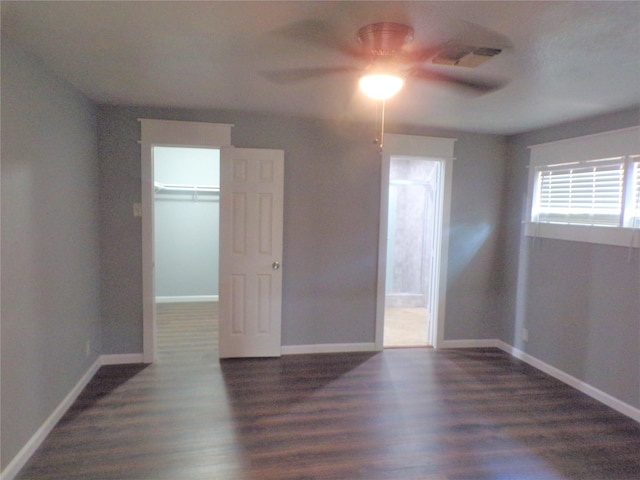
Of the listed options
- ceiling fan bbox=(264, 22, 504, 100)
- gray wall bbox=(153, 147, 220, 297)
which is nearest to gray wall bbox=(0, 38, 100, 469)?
ceiling fan bbox=(264, 22, 504, 100)

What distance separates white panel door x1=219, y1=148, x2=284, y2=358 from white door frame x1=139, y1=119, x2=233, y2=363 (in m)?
0.20

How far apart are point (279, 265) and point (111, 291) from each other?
1551 mm

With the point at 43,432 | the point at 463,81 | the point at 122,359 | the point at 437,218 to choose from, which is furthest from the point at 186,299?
the point at 463,81

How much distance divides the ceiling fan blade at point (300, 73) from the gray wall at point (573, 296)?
2.36 metres

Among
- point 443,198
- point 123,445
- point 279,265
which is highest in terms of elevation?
point 443,198

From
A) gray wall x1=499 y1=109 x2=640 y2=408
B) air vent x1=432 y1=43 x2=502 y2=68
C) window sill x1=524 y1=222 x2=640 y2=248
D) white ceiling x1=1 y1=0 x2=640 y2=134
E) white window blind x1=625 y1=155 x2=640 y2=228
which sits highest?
white ceiling x1=1 y1=0 x2=640 y2=134

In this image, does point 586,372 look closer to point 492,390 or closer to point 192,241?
point 492,390

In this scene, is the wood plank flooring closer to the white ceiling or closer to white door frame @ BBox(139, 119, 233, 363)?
white door frame @ BBox(139, 119, 233, 363)

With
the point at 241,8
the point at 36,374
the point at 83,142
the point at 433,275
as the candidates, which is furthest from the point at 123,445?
the point at 433,275

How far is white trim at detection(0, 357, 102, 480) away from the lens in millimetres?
2119

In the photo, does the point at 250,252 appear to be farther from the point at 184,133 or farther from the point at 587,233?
A: the point at 587,233

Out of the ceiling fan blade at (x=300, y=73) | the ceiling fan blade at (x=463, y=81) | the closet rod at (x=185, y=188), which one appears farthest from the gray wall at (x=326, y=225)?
the closet rod at (x=185, y=188)

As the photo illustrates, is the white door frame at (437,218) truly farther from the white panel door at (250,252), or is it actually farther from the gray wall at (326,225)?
the white panel door at (250,252)

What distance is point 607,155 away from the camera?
10.5ft
